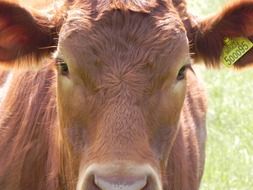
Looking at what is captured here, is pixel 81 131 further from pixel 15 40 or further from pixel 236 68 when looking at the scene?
pixel 236 68

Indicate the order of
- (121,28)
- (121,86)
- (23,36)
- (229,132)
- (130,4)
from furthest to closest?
1. (229,132)
2. (23,36)
3. (130,4)
4. (121,28)
5. (121,86)

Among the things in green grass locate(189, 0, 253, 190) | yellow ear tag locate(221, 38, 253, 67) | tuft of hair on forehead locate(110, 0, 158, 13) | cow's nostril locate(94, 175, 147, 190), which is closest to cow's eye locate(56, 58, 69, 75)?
tuft of hair on forehead locate(110, 0, 158, 13)

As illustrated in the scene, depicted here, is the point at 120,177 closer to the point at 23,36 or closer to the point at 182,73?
the point at 182,73

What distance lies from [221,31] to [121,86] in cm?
112

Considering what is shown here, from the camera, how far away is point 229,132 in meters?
12.4

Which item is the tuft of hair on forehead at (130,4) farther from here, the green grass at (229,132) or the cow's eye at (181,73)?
the green grass at (229,132)

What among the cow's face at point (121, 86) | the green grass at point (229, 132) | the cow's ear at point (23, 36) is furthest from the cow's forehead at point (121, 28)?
the green grass at point (229, 132)

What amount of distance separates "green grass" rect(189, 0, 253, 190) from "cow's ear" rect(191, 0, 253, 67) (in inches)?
87.2

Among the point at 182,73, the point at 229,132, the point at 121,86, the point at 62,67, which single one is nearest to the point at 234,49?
the point at 182,73

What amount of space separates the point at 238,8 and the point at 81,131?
140 centimetres

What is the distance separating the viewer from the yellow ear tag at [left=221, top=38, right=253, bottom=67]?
23.8 ft

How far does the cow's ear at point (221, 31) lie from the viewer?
7.14 m

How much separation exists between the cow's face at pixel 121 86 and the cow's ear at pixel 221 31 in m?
0.43

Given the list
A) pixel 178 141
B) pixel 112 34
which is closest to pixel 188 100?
pixel 178 141
